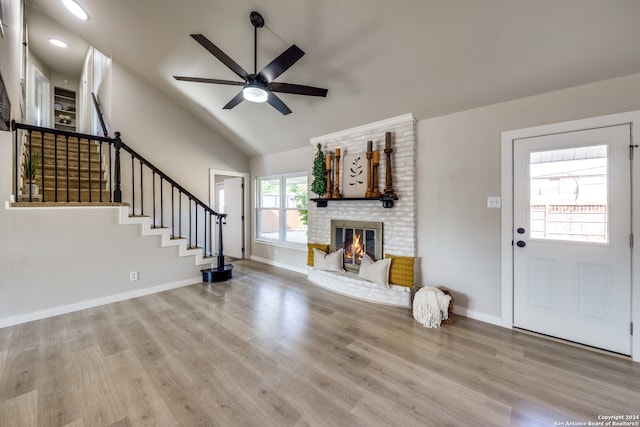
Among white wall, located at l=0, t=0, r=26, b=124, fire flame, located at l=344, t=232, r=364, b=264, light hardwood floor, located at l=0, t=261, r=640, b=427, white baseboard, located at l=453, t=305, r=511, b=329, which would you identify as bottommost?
light hardwood floor, located at l=0, t=261, r=640, b=427

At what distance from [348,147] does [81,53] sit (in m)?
6.65

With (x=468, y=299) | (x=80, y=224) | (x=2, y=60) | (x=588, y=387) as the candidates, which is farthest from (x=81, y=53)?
(x=588, y=387)

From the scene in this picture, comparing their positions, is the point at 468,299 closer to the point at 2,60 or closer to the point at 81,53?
the point at 2,60

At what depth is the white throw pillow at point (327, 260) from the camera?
394cm

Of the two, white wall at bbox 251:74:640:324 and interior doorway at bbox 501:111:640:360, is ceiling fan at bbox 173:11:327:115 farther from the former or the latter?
interior doorway at bbox 501:111:640:360

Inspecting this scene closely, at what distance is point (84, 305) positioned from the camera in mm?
3213

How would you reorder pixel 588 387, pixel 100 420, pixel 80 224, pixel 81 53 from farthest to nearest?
1. pixel 81 53
2. pixel 80 224
3. pixel 588 387
4. pixel 100 420

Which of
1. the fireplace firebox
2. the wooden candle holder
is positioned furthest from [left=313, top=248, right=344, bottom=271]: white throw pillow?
the wooden candle holder

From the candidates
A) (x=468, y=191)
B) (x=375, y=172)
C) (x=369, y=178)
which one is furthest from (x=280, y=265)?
(x=468, y=191)

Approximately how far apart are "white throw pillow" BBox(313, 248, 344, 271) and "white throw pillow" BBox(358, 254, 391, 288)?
0.46 meters

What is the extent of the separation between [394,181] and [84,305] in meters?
4.47

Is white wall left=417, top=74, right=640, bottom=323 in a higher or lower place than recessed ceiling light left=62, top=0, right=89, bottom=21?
lower

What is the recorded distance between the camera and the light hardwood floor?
5.24ft

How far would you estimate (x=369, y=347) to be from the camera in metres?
2.36
